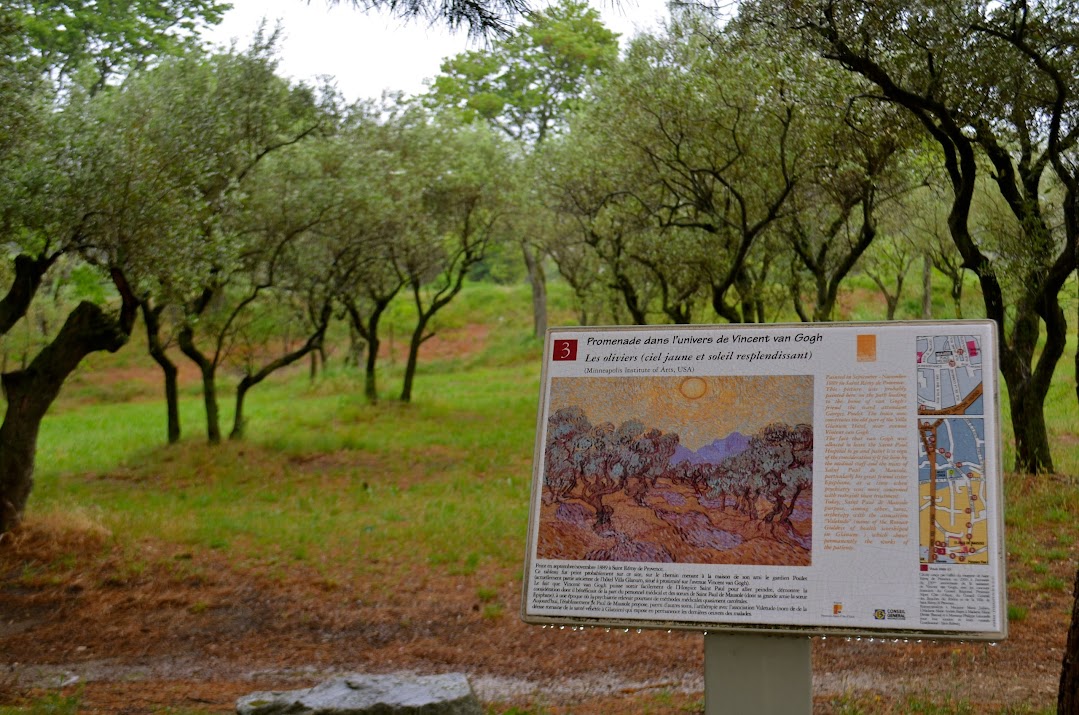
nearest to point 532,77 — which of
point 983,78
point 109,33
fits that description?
point 109,33

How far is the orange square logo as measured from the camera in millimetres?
4520

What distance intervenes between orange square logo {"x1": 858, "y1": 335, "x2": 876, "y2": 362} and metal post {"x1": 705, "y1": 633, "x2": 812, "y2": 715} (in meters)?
1.30

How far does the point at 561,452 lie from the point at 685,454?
1.98 feet

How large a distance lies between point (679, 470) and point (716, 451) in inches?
7.8

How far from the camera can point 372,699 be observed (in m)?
5.69

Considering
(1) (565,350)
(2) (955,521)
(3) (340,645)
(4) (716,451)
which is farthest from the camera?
(3) (340,645)

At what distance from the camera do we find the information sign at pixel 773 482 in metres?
4.21

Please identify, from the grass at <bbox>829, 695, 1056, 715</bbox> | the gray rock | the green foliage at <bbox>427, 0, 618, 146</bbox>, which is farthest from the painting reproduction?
the green foliage at <bbox>427, 0, 618, 146</bbox>

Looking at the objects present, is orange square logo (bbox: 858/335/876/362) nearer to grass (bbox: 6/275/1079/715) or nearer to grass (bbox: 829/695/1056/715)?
grass (bbox: 829/695/1056/715)

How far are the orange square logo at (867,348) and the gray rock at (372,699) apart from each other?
3.07 metres

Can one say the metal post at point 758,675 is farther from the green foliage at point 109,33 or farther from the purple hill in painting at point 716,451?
the green foliage at point 109,33

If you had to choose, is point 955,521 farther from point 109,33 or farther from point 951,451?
point 109,33

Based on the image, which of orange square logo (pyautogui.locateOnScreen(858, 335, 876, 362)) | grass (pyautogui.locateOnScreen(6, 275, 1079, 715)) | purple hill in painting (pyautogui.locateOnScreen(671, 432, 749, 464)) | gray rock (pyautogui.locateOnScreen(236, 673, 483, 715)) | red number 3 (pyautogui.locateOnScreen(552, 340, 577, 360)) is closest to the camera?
orange square logo (pyautogui.locateOnScreen(858, 335, 876, 362))

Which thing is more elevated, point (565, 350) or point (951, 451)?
point (565, 350)
